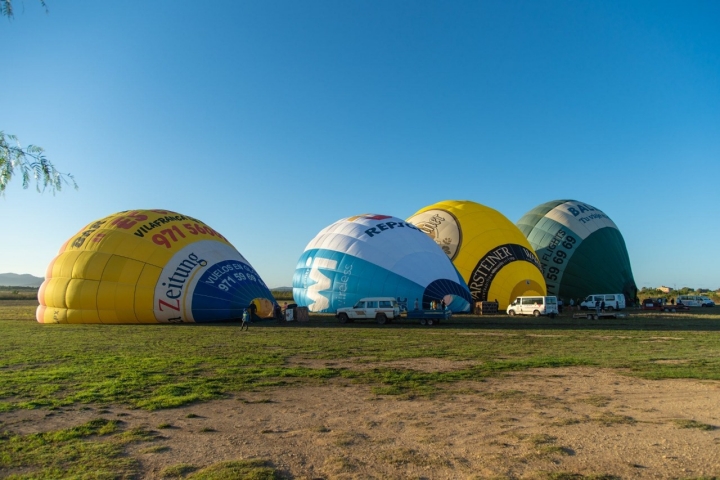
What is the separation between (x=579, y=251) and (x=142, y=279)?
2605 centimetres

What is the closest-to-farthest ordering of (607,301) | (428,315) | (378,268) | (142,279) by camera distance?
1. (142,279)
2. (428,315)
3. (378,268)
4. (607,301)

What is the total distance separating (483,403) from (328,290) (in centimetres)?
1988

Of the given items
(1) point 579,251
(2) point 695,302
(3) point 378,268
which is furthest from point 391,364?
(2) point 695,302

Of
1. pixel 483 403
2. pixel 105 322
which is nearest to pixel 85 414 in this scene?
pixel 483 403

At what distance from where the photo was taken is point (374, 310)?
930 inches

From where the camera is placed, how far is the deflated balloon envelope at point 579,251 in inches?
1347

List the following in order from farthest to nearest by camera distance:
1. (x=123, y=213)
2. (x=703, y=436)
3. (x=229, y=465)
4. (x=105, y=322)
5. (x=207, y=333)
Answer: (x=123, y=213)
(x=105, y=322)
(x=207, y=333)
(x=703, y=436)
(x=229, y=465)

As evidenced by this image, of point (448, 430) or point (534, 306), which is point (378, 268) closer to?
point (534, 306)

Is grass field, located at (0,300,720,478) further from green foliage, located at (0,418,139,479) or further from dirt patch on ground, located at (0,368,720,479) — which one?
dirt patch on ground, located at (0,368,720,479)

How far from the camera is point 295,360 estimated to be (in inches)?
460

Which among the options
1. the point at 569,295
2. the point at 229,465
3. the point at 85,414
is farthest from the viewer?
the point at 569,295

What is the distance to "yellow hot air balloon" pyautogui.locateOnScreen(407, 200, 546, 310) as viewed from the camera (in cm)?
2923

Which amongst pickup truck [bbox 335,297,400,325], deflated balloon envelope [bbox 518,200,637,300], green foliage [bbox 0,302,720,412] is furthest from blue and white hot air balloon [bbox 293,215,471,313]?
deflated balloon envelope [bbox 518,200,637,300]

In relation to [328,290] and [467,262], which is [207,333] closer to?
[328,290]
